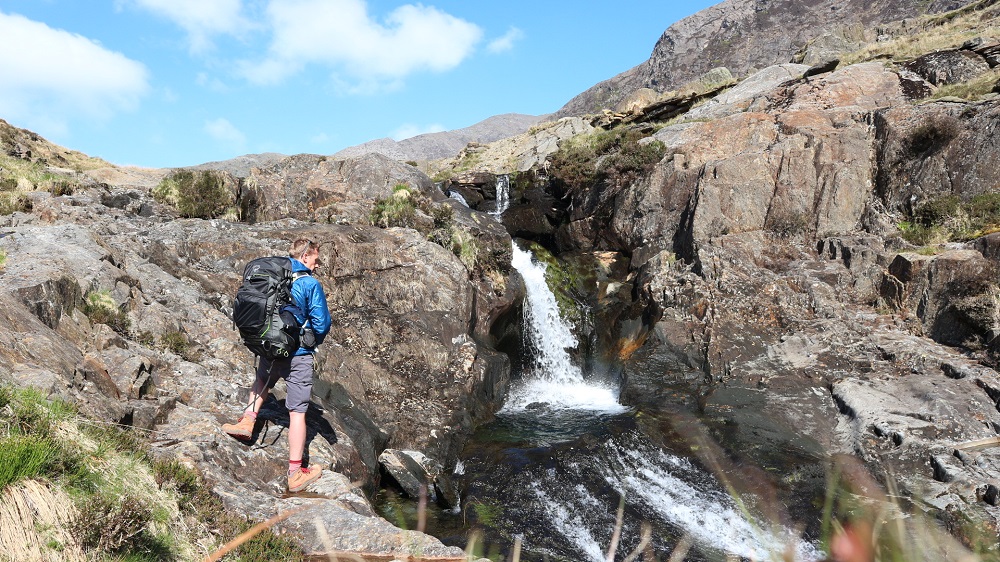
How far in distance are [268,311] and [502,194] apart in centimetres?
2152

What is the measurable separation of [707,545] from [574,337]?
9.76m

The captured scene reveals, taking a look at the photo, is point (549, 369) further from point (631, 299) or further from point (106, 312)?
point (106, 312)

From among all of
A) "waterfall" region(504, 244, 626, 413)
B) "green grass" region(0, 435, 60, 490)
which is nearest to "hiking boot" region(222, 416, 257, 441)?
"green grass" region(0, 435, 60, 490)

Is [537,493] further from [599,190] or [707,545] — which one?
[599,190]

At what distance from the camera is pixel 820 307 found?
1634cm

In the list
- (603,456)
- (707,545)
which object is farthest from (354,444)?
(707,545)

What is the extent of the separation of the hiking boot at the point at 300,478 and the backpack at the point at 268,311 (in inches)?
58.0

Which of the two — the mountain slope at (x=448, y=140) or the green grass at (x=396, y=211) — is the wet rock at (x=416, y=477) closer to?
the green grass at (x=396, y=211)

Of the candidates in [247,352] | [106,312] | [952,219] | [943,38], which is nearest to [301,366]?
[247,352]

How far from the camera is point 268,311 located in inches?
267

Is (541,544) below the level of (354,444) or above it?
below

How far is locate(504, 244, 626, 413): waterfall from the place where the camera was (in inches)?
646

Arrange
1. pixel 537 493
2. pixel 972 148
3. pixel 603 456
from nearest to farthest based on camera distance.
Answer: pixel 537 493, pixel 603 456, pixel 972 148

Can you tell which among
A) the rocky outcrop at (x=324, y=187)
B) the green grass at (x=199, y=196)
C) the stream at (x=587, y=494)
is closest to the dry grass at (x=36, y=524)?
the stream at (x=587, y=494)
